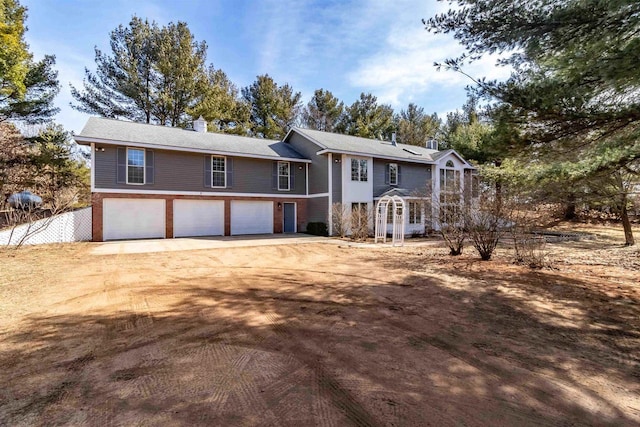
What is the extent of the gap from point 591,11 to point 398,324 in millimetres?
5310

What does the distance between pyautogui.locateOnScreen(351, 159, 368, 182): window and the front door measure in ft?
13.9

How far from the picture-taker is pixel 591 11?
460cm

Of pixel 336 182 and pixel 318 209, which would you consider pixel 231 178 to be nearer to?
pixel 318 209

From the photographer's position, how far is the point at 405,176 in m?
21.2

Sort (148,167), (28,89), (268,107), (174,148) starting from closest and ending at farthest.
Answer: (148,167) → (174,148) → (28,89) → (268,107)

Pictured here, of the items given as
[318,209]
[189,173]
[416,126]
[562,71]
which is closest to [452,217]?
[562,71]

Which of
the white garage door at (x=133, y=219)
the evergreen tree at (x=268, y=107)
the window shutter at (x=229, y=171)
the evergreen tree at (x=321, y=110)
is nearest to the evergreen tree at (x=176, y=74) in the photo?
the evergreen tree at (x=268, y=107)

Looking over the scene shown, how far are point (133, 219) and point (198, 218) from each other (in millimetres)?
3019

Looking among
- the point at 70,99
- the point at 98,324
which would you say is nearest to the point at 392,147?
the point at 98,324

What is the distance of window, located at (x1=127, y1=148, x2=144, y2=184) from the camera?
597 inches

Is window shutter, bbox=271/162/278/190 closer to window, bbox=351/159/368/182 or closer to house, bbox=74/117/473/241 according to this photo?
house, bbox=74/117/473/241

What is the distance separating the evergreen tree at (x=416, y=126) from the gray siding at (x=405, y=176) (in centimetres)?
1374

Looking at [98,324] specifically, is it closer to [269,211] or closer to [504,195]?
[504,195]

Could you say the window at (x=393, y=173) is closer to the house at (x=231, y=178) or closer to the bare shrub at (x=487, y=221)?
the house at (x=231, y=178)
